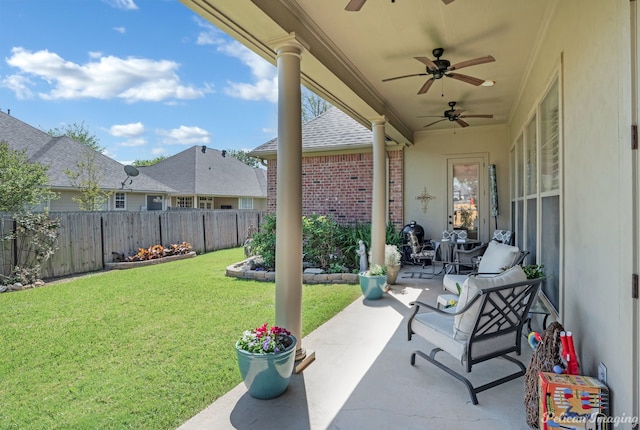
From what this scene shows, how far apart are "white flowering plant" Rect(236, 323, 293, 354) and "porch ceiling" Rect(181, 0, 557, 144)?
244 cm

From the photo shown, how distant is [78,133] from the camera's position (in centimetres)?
2050

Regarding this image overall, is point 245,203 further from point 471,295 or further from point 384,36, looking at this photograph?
point 471,295

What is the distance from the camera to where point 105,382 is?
2742 millimetres

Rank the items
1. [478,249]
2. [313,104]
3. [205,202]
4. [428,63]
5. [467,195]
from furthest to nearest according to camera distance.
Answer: [205,202] < [313,104] < [467,195] < [478,249] < [428,63]

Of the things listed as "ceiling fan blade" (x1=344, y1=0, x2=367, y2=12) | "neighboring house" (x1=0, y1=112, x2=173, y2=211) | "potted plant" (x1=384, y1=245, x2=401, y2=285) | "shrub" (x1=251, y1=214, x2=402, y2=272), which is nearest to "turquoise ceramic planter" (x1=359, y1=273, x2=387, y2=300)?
"potted plant" (x1=384, y1=245, x2=401, y2=285)

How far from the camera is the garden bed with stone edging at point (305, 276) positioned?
632 centimetres

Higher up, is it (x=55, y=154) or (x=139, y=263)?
(x=55, y=154)

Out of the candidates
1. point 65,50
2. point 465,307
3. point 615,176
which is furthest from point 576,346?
point 65,50

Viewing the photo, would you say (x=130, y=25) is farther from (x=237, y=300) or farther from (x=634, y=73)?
(x=634, y=73)

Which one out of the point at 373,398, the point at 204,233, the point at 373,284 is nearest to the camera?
the point at 373,398

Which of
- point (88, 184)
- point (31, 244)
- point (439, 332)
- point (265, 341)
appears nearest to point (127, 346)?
point (265, 341)

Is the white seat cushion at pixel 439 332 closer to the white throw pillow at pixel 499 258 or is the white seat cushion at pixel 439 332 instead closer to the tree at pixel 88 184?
the white throw pillow at pixel 499 258

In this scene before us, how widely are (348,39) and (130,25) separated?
10.9m

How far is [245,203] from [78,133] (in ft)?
36.5
